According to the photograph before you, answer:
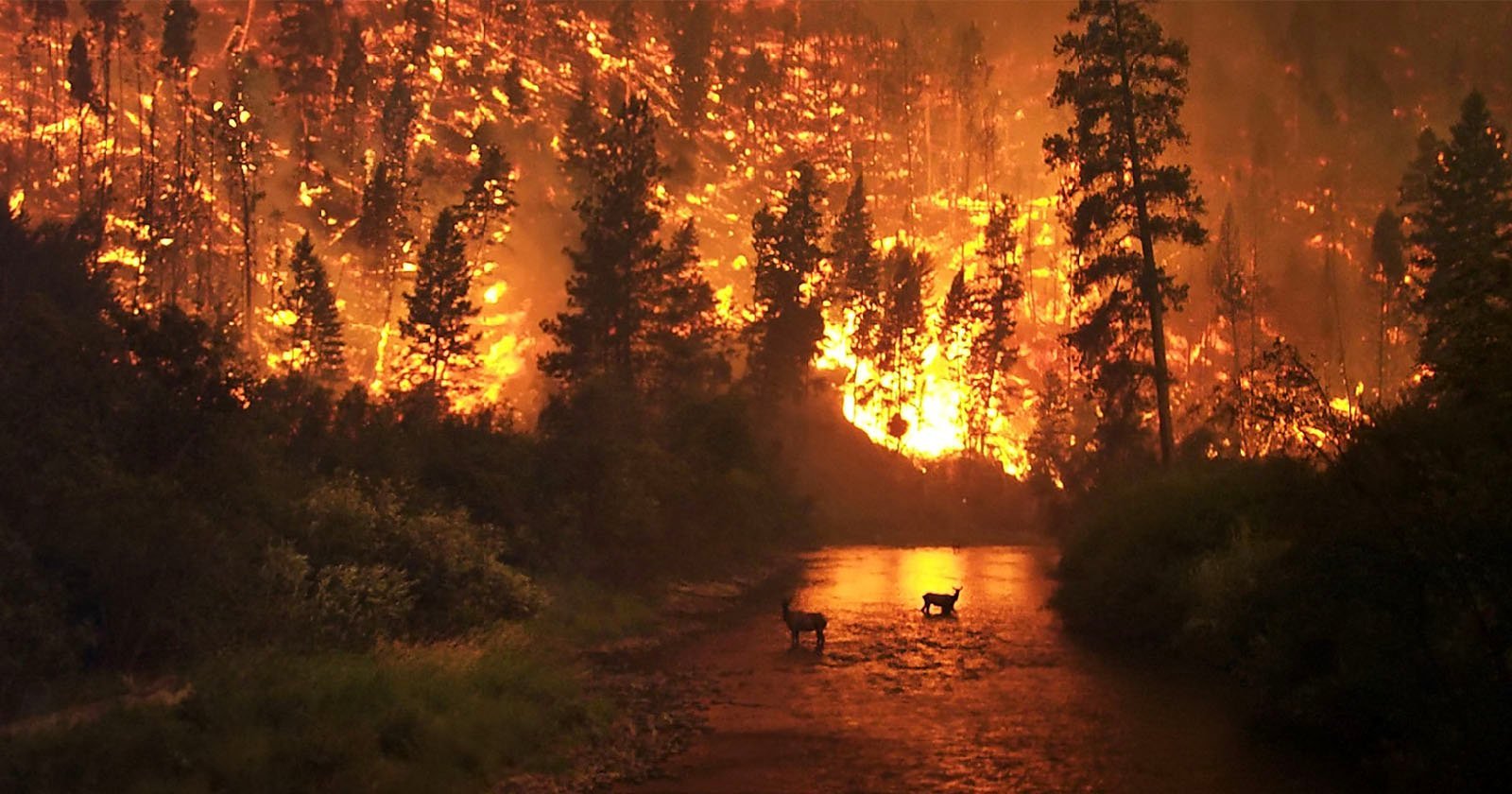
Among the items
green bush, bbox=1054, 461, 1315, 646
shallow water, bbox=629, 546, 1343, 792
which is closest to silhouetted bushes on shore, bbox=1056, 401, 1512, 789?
shallow water, bbox=629, 546, 1343, 792

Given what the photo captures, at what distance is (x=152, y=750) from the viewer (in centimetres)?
1185

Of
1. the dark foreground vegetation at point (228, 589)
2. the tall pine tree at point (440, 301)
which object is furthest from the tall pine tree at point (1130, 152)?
the tall pine tree at point (440, 301)

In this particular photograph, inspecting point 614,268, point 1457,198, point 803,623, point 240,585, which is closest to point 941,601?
point 803,623

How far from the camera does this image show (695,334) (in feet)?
219

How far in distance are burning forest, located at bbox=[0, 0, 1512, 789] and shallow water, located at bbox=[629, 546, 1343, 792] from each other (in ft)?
4.11

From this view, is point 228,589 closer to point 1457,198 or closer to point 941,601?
point 941,601

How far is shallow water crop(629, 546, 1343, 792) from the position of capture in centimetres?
1490

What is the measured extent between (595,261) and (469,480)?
27.9 m

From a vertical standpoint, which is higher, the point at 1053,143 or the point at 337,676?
the point at 1053,143

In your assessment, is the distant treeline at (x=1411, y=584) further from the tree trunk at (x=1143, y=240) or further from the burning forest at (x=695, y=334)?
the tree trunk at (x=1143, y=240)

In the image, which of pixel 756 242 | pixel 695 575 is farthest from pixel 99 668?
pixel 756 242

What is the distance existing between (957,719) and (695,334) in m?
50.0

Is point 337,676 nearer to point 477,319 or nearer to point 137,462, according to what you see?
point 137,462

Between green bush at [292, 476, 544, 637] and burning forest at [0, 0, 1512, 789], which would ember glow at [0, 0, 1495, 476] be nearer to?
burning forest at [0, 0, 1512, 789]
